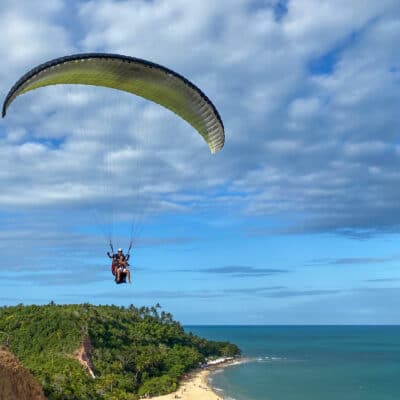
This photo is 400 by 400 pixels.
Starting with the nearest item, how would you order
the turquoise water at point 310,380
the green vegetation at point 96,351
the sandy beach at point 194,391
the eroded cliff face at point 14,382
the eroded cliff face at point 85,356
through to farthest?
1. the eroded cliff face at point 14,382
2. the green vegetation at point 96,351
3. the sandy beach at point 194,391
4. the eroded cliff face at point 85,356
5. the turquoise water at point 310,380

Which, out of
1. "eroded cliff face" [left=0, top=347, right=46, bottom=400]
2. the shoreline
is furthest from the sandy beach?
"eroded cliff face" [left=0, top=347, right=46, bottom=400]

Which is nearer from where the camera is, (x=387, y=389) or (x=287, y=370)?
(x=387, y=389)

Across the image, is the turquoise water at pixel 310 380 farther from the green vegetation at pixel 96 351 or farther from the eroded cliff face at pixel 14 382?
the eroded cliff face at pixel 14 382

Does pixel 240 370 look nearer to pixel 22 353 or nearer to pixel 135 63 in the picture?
pixel 22 353

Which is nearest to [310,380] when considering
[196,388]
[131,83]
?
[196,388]

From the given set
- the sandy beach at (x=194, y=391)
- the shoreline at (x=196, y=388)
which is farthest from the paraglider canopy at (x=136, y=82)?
the shoreline at (x=196, y=388)

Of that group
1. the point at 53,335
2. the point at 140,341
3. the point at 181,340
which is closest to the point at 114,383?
the point at 53,335

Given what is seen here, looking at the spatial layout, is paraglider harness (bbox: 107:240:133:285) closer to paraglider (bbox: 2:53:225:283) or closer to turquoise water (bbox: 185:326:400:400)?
paraglider (bbox: 2:53:225:283)

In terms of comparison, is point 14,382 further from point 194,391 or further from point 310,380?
point 310,380
